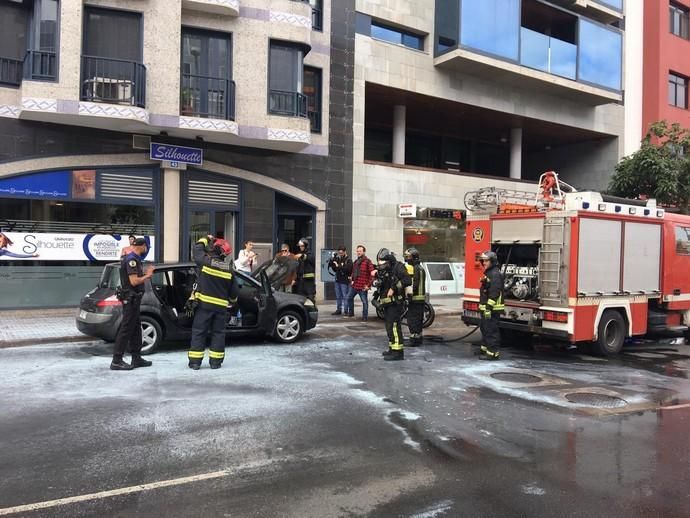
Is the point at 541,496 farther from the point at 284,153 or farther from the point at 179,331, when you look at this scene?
the point at 284,153

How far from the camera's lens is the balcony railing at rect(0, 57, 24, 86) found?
12.5m

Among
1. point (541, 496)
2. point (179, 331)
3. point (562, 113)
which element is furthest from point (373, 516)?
point (562, 113)

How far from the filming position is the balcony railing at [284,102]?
15.1 meters

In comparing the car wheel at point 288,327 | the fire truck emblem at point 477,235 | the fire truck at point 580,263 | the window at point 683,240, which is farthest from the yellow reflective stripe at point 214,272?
the window at point 683,240

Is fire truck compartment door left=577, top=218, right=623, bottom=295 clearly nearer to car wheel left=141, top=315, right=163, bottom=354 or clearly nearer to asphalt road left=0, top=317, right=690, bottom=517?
asphalt road left=0, top=317, right=690, bottom=517

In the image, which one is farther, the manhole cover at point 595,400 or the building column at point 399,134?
the building column at point 399,134

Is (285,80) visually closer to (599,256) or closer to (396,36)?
(396,36)

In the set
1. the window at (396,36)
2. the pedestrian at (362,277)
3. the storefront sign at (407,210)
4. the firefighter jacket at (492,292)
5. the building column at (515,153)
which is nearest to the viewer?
the firefighter jacket at (492,292)

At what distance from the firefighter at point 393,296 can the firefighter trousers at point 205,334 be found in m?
2.49

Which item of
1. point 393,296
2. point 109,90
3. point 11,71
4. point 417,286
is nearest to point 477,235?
point 417,286

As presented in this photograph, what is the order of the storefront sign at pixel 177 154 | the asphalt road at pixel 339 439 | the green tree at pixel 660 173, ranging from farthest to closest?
the green tree at pixel 660 173, the storefront sign at pixel 177 154, the asphalt road at pixel 339 439

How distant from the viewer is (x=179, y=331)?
8.55 m

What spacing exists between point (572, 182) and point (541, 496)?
24493 mm

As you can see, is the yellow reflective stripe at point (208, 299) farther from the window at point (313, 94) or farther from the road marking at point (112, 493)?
the window at point (313, 94)
